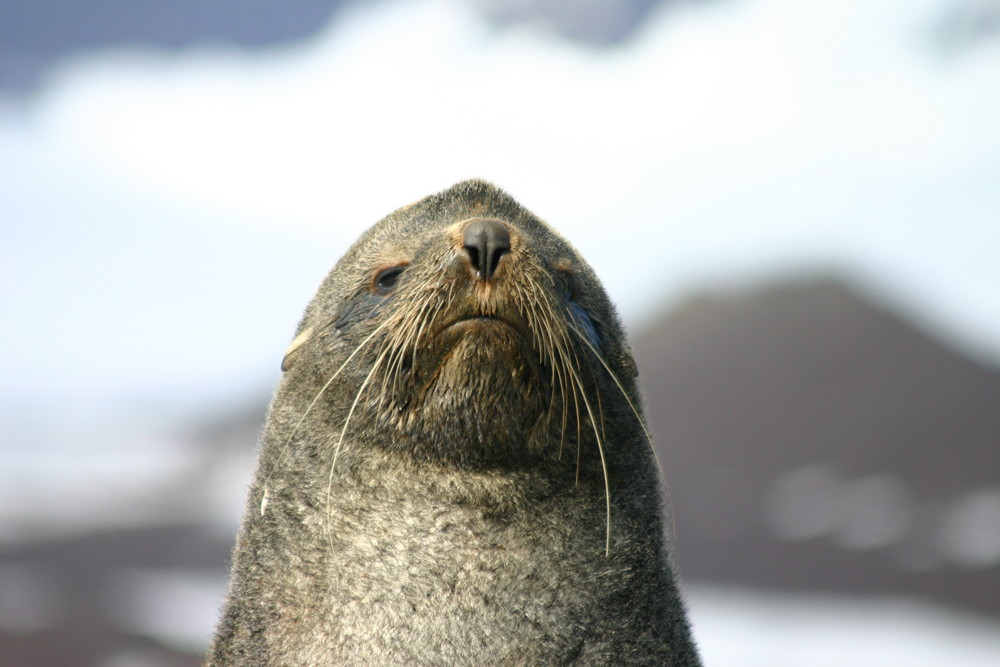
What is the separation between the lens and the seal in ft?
9.04

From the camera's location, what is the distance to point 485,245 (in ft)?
9.09

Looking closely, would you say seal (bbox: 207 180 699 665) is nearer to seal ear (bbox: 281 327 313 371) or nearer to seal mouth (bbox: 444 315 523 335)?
seal mouth (bbox: 444 315 523 335)

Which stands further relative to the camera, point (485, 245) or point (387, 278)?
point (387, 278)

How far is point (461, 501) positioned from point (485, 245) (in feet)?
2.62

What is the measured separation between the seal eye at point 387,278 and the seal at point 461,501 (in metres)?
0.10

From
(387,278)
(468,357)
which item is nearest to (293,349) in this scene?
(387,278)

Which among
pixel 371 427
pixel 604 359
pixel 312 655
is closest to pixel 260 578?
pixel 312 655

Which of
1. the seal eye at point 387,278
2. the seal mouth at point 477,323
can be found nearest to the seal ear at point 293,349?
the seal eye at point 387,278

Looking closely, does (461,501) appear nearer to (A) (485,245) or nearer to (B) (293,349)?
(A) (485,245)

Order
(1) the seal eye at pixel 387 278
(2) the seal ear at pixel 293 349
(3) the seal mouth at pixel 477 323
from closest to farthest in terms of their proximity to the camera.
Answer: (3) the seal mouth at pixel 477 323, (1) the seal eye at pixel 387 278, (2) the seal ear at pixel 293 349

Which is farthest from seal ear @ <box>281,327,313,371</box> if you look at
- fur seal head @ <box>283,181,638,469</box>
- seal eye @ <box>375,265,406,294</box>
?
seal eye @ <box>375,265,406,294</box>

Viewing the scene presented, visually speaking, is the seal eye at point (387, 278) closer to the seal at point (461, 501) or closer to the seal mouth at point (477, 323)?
the seal at point (461, 501)

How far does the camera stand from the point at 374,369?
2.88m

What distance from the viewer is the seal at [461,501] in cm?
276
